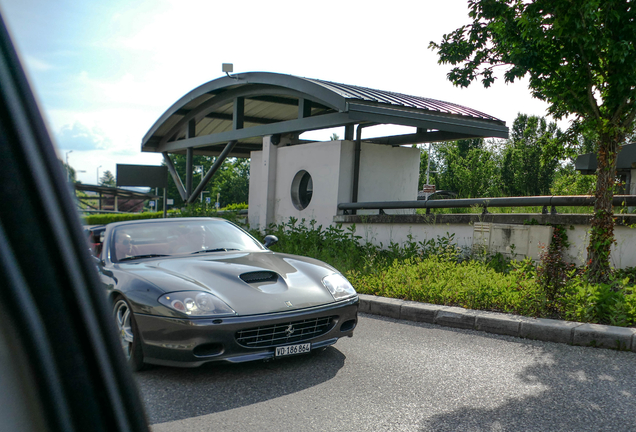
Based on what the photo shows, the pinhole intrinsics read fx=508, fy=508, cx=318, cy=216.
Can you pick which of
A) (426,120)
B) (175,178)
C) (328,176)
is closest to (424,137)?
(426,120)

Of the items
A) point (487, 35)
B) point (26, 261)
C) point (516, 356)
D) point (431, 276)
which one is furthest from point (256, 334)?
point (487, 35)

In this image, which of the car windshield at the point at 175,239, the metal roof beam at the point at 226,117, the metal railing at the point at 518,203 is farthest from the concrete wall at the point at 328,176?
the car windshield at the point at 175,239

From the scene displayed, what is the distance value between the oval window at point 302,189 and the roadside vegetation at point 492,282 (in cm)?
414

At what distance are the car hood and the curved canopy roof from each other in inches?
248

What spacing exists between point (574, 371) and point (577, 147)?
4.94 meters

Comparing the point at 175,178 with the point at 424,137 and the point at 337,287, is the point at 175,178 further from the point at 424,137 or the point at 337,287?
the point at 337,287

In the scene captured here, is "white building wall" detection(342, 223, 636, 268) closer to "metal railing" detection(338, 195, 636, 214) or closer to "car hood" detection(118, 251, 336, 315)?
"metal railing" detection(338, 195, 636, 214)

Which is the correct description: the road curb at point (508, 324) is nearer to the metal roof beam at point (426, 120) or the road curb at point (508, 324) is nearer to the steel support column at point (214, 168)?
the metal roof beam at point (426, 120)

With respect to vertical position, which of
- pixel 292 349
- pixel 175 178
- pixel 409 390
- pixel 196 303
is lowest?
pixel 409 390

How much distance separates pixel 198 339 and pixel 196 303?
0.93ft

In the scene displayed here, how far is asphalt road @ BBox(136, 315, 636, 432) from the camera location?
3.32 m

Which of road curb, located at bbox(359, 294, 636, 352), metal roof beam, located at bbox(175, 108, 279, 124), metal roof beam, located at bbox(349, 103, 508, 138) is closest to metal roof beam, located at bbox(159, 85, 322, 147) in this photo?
metal roof beam, located at bbox(175, 108, 279, 124)

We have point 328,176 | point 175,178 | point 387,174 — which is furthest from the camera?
point 175,178

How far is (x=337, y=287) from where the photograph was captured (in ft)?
15.9
